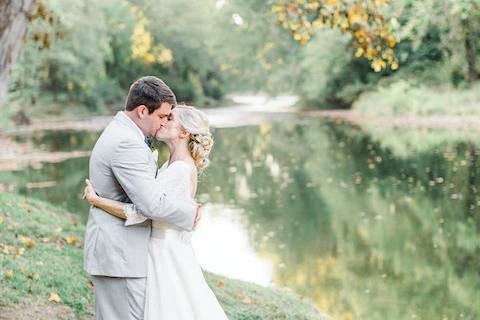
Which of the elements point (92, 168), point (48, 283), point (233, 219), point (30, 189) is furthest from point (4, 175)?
point (92, 168)

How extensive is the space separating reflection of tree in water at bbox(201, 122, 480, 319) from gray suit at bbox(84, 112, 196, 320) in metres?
4.89

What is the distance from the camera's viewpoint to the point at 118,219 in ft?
12.6

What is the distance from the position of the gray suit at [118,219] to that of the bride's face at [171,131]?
7.1 inches

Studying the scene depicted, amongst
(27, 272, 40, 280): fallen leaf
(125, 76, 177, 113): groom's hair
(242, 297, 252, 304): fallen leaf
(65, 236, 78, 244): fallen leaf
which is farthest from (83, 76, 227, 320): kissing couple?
(65, 236, 78, 244): fallen leaf

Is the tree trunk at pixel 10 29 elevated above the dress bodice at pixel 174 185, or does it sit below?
above

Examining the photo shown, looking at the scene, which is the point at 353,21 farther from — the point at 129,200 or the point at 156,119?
the point at 129,200

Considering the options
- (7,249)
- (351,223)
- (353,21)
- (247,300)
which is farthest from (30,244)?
(351,223)

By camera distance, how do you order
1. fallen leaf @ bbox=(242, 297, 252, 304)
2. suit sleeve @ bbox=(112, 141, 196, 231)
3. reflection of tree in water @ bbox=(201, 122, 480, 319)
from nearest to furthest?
suit sleeve @ bbox=(112, 141, 196, 231)
fallen leaf @ bbox=(242, 297, 252, 304)
reflection of tree in water @ bbox=(201, 122, 480, 319)

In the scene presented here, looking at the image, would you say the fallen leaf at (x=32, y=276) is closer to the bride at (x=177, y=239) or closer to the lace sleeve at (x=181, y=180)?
the bride at (x=177, y=239)

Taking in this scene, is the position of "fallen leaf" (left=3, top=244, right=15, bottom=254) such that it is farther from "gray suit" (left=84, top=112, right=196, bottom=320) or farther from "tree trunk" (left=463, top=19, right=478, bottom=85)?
"tree trunk" (left=463, top=19, right=478, bottom=85)

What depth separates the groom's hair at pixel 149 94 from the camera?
3797mm

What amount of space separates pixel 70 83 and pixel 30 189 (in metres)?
29.9

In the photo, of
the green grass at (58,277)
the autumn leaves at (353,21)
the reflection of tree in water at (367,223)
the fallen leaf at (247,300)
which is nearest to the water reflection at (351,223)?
the reflection of tree in water at (367,223)

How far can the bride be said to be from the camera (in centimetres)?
389
